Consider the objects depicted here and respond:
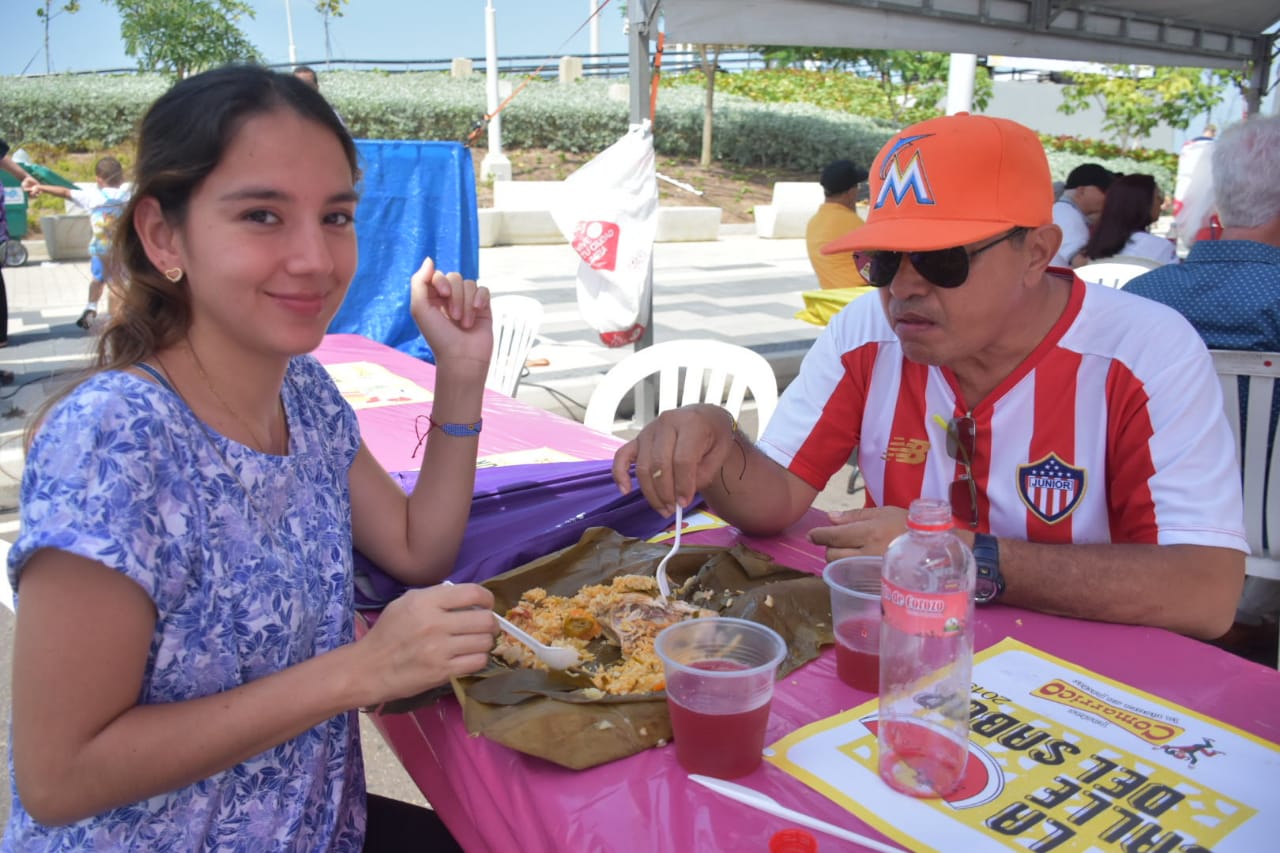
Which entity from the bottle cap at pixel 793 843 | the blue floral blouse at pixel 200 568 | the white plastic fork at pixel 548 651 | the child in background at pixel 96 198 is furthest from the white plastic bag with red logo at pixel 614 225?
the bottle cap at pixel 793 843

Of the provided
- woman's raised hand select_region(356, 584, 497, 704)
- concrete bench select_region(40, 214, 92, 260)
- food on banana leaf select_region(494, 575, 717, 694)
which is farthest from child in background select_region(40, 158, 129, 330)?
woman's raised hand select_region(356, 584, 497, 704)

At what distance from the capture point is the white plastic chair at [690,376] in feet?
11.8

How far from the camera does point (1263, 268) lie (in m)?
2.92

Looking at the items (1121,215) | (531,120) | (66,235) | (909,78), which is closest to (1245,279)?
(1121,215)

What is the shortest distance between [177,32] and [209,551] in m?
22.5

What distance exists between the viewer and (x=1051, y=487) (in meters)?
1.86

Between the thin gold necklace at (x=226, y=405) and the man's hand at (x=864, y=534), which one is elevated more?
the thin gold necklace at (x=226, y=405)

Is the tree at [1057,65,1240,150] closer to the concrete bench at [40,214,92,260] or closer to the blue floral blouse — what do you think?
the concrete bench at [40,214,92,260]

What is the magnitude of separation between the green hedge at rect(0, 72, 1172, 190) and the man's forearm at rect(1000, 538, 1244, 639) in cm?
2007

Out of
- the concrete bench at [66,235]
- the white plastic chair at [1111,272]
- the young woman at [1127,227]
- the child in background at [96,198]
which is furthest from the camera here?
the concrete bench at [66,235]

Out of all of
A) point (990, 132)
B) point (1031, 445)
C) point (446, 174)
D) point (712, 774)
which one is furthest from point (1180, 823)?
point (446, 174)

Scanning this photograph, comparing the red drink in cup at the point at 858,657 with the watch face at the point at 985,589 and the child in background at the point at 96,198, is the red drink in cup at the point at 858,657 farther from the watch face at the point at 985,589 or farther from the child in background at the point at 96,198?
the child in background at the point at 96,198

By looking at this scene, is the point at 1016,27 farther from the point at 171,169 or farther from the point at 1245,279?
the point at 171,169

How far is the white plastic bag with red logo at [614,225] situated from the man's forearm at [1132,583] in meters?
4.03
